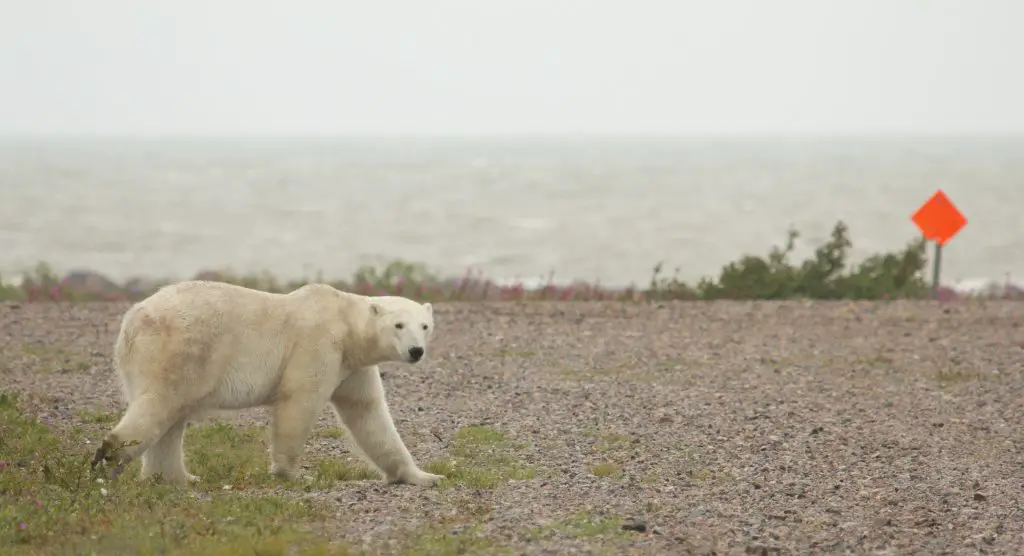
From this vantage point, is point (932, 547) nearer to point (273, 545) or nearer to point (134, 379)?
point (273, 545)

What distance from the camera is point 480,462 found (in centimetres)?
919

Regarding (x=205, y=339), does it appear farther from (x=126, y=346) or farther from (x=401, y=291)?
(x=401, y=291)

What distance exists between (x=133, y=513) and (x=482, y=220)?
5890 cm

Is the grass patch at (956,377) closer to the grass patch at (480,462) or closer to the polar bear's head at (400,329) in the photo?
the grass patch at (480,462)

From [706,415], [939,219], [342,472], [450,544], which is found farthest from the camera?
[939,219]

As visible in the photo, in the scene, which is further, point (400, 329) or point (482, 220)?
point (482, 220)

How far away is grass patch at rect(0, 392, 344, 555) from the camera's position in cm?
639

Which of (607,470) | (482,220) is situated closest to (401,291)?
(607,470)

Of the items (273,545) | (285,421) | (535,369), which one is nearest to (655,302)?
(535,369)

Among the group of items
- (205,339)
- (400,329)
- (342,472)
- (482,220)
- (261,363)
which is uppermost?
(482,220)

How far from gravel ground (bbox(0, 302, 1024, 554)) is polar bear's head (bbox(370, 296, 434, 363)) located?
845mm

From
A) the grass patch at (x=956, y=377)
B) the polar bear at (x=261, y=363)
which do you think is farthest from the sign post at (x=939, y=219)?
the polar bear at (x=261, y=363)

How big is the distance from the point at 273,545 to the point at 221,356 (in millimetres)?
2049

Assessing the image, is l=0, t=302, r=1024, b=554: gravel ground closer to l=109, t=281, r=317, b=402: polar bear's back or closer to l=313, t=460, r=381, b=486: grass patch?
l=313, t=460, r=381, b=486: grass patch
